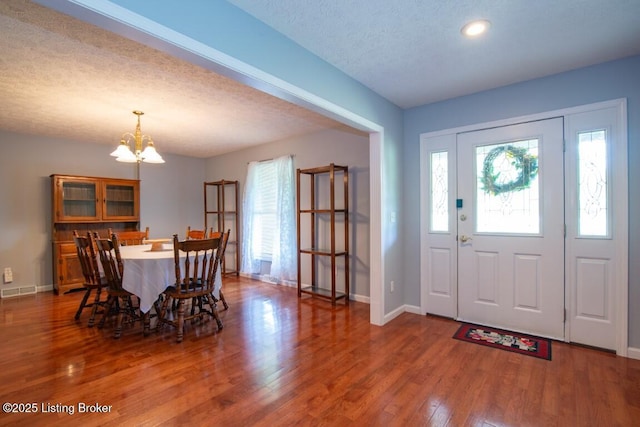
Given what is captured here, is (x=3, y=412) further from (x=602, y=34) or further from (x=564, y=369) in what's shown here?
(x=602, y=34)

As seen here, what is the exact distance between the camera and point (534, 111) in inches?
112

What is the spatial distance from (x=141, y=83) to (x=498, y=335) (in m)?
4.09

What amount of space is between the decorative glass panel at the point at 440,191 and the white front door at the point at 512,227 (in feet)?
0.46

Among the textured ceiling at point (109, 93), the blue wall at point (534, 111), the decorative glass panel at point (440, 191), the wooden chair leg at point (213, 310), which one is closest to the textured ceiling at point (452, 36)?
the blue wall at point (534, 111)

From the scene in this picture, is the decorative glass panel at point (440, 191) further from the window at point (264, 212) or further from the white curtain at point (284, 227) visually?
the window at point (264, 212)

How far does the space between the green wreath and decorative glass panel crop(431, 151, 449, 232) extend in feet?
1.28

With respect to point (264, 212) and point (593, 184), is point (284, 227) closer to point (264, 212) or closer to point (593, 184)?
point (264, 212)

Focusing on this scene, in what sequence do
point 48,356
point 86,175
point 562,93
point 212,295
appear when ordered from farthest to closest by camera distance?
point 86,175
point 212,295
point 562,93
point 48,356

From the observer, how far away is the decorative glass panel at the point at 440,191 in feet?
11.1

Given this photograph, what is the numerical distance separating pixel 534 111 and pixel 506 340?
214cm

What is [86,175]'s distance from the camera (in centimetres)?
516

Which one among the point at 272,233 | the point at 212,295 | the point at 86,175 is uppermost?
the point at 86,175

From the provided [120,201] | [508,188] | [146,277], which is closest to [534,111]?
[508,188]

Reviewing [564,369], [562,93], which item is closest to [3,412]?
[564,369]
